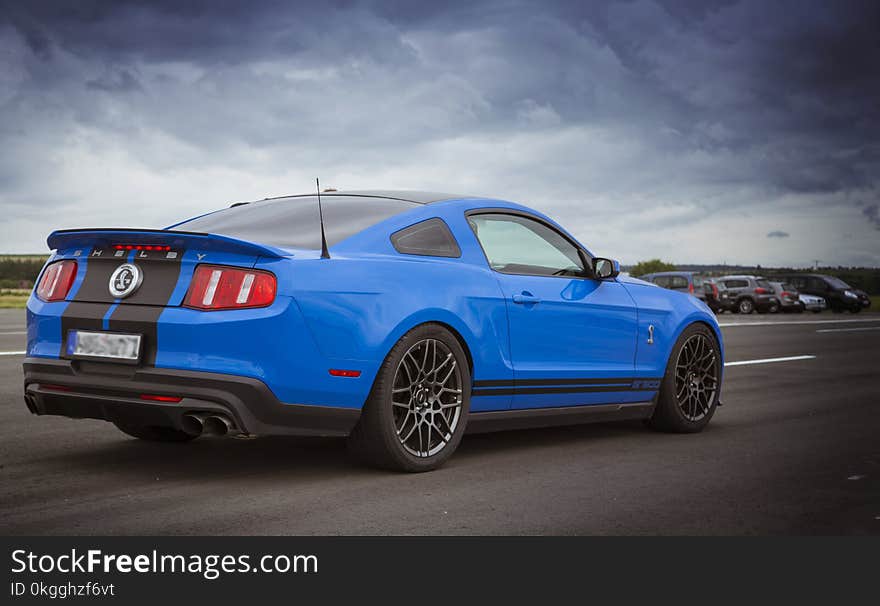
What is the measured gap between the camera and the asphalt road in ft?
14.3

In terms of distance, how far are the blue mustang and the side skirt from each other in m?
0.02

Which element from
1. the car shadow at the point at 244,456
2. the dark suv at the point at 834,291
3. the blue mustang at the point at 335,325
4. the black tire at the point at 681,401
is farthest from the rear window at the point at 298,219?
the dark suv at the point at 834,291

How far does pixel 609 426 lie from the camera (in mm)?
7656

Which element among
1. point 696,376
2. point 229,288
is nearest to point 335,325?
point 229,288

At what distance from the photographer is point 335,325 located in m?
4.89

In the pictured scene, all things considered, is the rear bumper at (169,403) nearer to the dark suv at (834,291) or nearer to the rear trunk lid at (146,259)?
the rear trunk lid at (146,259)

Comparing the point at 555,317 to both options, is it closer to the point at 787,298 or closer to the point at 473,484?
the point at 473,484

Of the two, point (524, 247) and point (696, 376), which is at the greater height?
point (524, 247)

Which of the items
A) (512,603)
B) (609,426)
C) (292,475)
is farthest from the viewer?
(609,426)

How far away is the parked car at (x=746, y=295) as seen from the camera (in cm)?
4169

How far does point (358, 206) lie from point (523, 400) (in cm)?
146

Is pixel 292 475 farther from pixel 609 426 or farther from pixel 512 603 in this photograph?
pixel 609 426

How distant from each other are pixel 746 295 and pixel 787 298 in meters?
1.71

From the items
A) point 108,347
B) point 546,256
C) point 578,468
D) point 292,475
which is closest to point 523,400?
point 578,468
